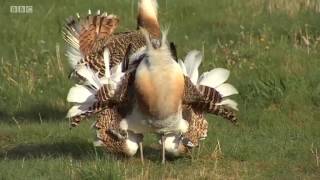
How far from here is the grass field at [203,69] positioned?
5770 millimetres

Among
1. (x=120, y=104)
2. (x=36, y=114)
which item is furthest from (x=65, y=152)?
(x=36, y=114)

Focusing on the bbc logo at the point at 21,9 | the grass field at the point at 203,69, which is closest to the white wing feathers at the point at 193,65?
the grass field at the point at 203,69

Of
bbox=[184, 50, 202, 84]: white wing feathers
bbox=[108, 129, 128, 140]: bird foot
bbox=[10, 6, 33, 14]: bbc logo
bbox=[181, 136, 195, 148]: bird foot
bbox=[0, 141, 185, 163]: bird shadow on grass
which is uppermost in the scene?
bbox=[10, 6, 33, 14]: bbc logo

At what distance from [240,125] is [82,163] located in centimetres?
187

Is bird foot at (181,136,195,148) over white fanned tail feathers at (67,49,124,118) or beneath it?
beneath

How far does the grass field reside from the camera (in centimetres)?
577

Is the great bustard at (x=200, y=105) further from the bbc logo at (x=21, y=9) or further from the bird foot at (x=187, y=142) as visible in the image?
the bbc logo at (x=21, y=9)

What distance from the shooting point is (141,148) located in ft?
19.7

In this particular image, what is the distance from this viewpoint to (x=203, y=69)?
27.6ft

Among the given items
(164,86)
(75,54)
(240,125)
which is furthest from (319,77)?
(164,86)

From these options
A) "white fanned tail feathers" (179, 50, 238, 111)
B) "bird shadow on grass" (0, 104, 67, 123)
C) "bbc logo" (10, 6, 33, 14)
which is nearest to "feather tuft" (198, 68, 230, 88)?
"white fanned tail feathers" (179, 50, 238, 111)

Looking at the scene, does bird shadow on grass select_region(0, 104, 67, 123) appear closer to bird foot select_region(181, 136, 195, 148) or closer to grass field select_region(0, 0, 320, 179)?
grass field select_region(0, 0, 320, 179)

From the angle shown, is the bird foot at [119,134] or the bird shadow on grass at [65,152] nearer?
the bird foot at [119,134]

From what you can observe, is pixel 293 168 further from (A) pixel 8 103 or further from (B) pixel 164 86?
(A) pixel 8 103
